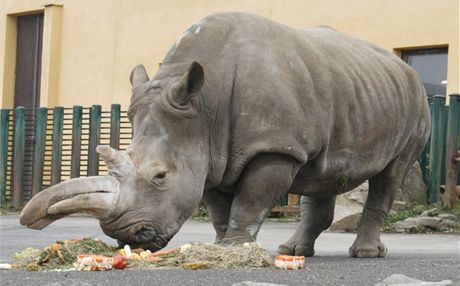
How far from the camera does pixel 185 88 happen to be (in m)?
7.47

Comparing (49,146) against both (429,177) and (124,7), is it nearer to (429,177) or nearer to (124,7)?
(124,7)

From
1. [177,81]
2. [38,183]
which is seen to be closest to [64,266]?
[177,81]

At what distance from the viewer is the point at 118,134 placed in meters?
18.9

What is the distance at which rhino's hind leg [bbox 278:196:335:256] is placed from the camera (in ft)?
30.2

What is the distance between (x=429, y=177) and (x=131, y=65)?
8.56 m

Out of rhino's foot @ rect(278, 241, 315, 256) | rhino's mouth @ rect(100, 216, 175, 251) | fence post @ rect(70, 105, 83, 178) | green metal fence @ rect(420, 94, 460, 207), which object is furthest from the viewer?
fence post @ rect(70, 105, 83, 178)

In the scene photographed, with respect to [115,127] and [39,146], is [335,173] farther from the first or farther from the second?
[39,146]

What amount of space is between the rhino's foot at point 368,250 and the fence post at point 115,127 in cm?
1013

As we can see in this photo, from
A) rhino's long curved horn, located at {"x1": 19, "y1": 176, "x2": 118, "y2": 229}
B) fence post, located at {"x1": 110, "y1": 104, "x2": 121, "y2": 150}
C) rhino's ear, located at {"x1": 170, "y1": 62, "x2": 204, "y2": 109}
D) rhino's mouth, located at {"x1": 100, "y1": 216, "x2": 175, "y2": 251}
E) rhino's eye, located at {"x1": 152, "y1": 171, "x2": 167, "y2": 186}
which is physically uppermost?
rhino's ear, located at {"x1": 170, "y1": 62, "x2": 204, "y2": 109}

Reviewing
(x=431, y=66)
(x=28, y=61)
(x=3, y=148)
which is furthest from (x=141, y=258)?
(x=28, y=61)

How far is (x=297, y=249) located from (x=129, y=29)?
44.7ft

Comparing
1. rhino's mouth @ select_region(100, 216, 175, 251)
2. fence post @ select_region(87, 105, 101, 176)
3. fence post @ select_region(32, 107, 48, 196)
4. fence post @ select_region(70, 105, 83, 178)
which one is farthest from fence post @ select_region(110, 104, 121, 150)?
rhino's mouth @ select_region(100, 216, 175, 251)

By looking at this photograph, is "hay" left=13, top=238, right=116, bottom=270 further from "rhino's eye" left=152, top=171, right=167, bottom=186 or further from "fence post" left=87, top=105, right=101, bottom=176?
"fence post" left=87, top=105, right=101, bottom=176

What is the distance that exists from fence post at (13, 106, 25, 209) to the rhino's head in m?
12.7
